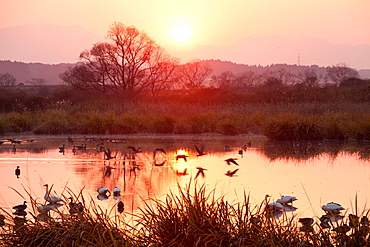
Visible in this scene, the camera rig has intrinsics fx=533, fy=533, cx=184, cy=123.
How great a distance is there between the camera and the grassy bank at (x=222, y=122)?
62.8 ft

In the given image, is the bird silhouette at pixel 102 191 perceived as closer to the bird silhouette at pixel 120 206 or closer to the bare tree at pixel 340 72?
the bird silhouette at pixel 120 206

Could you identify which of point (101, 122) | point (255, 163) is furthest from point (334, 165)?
point (101, 122)

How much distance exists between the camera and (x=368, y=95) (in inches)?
1266

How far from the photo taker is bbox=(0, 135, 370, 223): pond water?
27.7ft

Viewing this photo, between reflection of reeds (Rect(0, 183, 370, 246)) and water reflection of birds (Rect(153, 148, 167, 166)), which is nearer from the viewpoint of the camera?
reflection of reeds (Rect(0, 183, 370, 246))

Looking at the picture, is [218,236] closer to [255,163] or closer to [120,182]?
[120,182]

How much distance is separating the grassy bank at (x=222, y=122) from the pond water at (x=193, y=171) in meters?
1.14

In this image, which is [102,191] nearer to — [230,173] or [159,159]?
[230,173]

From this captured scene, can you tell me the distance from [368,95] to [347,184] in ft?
78.7

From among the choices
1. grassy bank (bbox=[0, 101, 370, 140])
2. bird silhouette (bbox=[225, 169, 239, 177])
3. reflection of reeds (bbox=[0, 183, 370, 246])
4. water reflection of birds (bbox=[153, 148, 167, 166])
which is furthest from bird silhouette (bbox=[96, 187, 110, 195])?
grassy bank (bbox=[0, 101, 370, 140])

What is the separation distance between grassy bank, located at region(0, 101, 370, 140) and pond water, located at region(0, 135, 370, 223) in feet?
3.72

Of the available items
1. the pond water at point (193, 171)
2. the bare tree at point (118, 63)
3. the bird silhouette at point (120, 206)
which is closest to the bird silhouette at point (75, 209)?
the pond water at point (193, 171)

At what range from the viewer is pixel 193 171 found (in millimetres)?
11602

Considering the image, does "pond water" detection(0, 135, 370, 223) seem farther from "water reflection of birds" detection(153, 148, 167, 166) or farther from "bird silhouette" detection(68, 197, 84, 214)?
"bird silhouette" detection(68, 197, 84, 214)
